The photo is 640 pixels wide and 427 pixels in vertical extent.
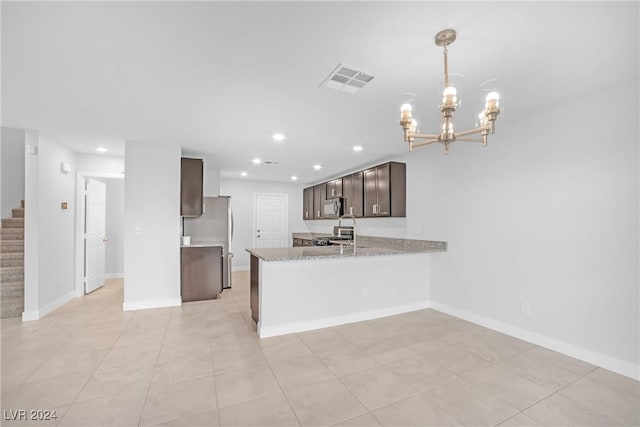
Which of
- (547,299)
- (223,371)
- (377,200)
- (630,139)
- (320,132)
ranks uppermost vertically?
(320,132)

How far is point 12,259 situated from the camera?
3914 mm

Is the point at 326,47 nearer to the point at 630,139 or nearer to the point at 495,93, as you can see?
the point at 495,93

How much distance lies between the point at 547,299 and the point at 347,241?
3.46m

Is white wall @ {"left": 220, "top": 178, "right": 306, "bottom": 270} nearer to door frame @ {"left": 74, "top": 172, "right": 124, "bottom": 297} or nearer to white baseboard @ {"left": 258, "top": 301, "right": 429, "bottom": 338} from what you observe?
door frame @ {"left": 74, "top": 172, "right": 124, "bottom": 297}

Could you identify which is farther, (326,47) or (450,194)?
(450,194)

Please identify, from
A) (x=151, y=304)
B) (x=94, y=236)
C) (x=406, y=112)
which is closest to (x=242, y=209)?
(x=94, y=236)

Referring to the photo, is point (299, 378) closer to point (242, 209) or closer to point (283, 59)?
point (283, 59)

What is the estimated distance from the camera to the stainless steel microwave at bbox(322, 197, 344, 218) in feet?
19.4

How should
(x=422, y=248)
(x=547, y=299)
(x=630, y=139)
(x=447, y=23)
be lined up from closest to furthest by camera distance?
(x=447, y=23), (x=630, y=139), (x=547, y=299), (x=422, y=248)

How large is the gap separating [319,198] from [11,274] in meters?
5.35

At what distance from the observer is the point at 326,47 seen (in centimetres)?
188

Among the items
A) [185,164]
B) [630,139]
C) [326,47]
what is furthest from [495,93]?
[185,164]

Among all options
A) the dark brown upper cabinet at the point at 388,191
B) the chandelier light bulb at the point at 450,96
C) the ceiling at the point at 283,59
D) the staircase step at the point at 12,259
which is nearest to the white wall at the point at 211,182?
the ceiling at the point at 283,59

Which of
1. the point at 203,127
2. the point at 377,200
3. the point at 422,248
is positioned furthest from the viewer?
the point at 377,200
